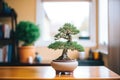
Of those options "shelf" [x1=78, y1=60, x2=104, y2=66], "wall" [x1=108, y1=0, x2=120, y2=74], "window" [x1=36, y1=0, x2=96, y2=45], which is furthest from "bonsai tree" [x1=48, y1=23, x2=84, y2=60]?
"window" [x1=36, y1=0, x2=96, y2=45]

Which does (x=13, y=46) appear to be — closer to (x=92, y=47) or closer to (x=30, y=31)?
(x=30, y=31)

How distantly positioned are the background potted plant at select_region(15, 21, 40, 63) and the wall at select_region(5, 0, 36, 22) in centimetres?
31

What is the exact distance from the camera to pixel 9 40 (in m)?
3.23

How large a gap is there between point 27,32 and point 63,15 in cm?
77

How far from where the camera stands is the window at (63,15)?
11.6 ft

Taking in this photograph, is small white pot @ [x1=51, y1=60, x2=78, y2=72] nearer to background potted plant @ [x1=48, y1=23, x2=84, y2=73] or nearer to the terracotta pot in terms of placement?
background potted plant @ [x1=48, y1=23, x2=84, y2=73]

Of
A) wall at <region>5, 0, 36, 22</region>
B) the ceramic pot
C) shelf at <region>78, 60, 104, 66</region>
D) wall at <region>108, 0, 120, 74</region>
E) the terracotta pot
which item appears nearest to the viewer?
the ceramic pot

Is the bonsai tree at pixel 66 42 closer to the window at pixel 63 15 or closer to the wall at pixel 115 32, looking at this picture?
the wall at pixel 115 32

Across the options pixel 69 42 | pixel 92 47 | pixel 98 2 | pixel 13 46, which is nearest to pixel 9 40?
pixel 13 46

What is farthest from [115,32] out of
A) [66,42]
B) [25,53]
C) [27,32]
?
[25,53]

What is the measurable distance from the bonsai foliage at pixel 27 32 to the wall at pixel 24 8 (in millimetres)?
341

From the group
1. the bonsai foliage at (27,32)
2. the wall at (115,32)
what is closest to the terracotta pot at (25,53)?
the bonsai foliage at (27,32)

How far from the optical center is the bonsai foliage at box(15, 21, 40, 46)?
313 cm

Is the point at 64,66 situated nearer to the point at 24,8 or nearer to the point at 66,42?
the point at 66,42
